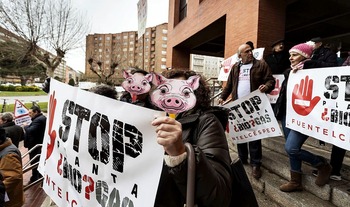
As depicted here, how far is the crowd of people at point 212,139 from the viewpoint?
1.02 m

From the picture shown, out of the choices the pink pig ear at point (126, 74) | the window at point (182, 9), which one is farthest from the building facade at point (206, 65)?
the pink pig ear at point (126, 74)

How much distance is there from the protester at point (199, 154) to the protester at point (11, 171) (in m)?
2.19

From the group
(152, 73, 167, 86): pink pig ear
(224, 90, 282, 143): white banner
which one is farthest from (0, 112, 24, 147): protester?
(152, 73, 167, 86): pink pig ear

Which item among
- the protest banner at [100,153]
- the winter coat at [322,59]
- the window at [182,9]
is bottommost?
the protest banner at [100,153]

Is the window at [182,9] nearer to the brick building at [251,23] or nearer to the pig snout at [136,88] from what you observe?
the brick building at [251,23]

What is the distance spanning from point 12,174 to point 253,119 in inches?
125

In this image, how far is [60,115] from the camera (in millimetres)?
1982

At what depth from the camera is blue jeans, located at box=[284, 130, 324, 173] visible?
8.87ft

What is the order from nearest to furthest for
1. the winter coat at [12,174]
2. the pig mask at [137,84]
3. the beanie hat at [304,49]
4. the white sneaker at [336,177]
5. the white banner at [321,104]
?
the pig mask at [137,84] → the white banner at [321,104] → the winter coat at [12,174] → the white sneaker at [336,177] → the beanie hat at [304,49]

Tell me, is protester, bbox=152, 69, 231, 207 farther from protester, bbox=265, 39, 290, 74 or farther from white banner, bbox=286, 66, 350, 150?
protester, bbox=265, 39, 290, 74

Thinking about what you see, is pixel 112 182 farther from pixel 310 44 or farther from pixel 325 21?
pixel 325 21

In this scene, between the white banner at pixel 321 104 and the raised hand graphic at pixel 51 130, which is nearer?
the raised hand graphic at pixel 51 130

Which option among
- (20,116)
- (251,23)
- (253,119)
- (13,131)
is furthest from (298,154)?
(20,116)

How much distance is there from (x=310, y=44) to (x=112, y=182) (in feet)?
9.21
